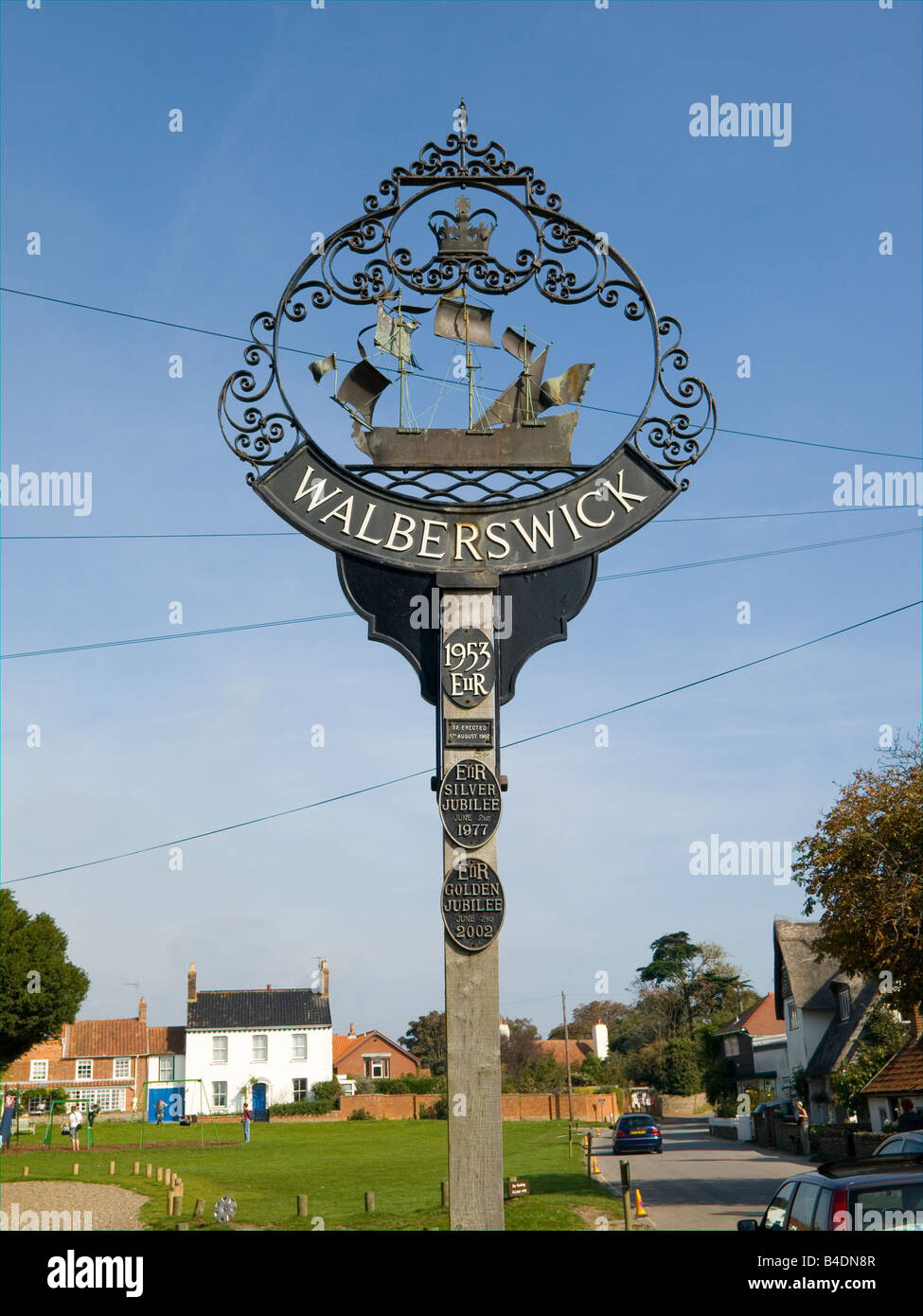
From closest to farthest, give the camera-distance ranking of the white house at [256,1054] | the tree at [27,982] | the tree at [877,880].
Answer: the tree at [877,880], the tree at [27,982], the white house at [256,1054]

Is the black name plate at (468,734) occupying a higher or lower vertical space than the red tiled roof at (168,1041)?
higher

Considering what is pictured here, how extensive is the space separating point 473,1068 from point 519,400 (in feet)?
14.6

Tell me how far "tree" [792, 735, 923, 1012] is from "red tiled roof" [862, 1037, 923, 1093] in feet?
35.2

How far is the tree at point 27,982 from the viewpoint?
56.6 meters

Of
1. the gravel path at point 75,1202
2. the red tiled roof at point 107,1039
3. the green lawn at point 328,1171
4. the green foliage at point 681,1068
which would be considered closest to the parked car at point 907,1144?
the green lawn at point 328,1171

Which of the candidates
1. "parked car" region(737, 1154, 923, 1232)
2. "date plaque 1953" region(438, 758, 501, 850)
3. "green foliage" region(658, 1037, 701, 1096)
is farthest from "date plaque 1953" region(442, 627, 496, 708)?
"green foliage" region(658, 1037, 701, 1096)

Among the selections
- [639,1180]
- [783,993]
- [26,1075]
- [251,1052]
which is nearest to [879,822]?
[639,1180]

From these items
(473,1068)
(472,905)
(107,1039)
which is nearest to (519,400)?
(472,905)

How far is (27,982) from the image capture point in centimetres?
5684

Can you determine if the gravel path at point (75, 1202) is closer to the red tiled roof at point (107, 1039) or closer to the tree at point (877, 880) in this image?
the tree at point (877, 880)

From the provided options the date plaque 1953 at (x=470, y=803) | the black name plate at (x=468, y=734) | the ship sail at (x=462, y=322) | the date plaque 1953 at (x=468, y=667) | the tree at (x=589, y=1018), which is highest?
the ship sail at (x=462, y=322)

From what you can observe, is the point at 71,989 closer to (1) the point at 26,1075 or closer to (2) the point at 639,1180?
(1) the point at 26,1075
